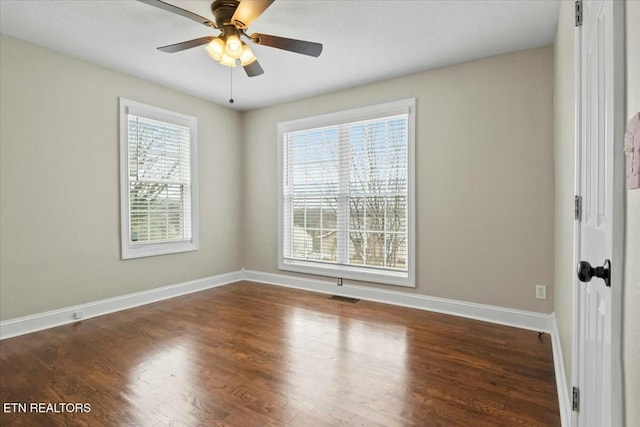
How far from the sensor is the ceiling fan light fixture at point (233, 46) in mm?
2422

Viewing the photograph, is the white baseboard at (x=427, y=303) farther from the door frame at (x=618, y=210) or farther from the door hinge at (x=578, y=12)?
the door frame at (x=618, y=210)

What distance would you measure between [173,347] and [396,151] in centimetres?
309

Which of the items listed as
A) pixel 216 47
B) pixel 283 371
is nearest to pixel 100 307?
pixel 283 371

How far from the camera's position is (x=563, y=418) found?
1.77m

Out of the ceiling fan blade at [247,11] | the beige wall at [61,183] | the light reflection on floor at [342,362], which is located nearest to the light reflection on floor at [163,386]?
the light reflection on floor at [342,362]

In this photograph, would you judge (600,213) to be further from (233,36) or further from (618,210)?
(233,36)

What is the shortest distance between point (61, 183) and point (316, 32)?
2.90 m

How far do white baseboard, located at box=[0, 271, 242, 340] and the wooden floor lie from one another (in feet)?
0.50

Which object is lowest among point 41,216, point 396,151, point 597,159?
point 41,216

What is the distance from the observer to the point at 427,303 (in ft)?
12.3

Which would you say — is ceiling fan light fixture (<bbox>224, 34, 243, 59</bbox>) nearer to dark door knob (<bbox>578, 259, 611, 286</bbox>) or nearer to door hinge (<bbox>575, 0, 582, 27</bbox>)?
door hinge (<bbox>575, 0, 582, 27</bbox>)

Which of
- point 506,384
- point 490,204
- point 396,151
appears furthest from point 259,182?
point 506,384

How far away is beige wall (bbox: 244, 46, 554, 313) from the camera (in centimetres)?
314

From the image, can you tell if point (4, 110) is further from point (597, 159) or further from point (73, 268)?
point (597, 159)
